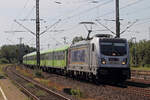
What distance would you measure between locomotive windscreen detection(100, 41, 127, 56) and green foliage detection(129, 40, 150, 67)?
131 feet

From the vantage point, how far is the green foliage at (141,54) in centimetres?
5948

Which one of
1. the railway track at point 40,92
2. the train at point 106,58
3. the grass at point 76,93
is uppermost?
the train at point 106,58

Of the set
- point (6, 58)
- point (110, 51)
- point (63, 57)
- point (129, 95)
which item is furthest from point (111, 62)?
point (6, 58)

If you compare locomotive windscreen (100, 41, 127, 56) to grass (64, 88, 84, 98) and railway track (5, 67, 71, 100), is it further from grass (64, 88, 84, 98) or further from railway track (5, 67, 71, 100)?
railway track (5, 67, 71, 100)

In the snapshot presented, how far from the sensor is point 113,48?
19219 mm

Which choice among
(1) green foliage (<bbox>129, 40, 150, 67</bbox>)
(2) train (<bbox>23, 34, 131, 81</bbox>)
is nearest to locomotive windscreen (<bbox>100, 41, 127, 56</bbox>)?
(2) train (<bbox>23, 34, 131, 81</bbox>)

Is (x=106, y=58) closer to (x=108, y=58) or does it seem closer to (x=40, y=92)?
(x=108, y=58)

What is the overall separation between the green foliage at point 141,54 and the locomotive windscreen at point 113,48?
40.0 m

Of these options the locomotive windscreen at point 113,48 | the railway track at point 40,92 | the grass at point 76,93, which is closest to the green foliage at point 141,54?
the railway track at point 40,92

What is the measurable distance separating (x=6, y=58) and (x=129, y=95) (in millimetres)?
114201

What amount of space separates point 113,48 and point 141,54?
44008 millimetres

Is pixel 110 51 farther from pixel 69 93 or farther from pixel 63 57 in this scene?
pixel 63 57

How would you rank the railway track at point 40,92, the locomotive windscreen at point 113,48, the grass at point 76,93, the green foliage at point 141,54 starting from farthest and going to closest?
the green foliage at point 141,54, the locomotive windscreen at point 113,48, the grass at point 76,93, the railway track at point 40,92

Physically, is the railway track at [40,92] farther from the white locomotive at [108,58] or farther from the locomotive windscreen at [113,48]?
the locomotive windscreen at [113,48]
